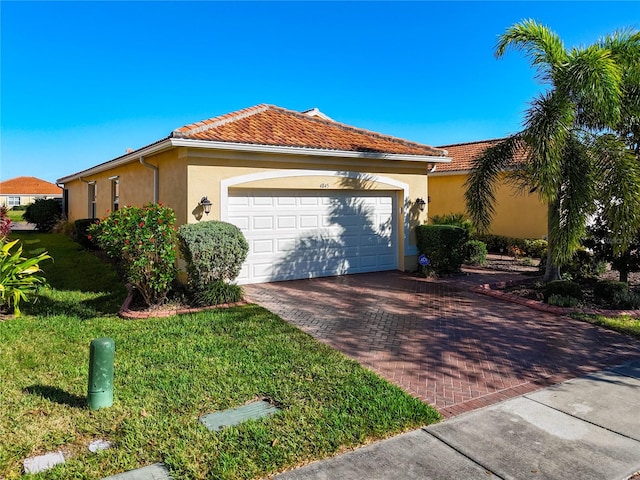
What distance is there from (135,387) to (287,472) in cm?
238

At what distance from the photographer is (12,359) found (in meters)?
5.83

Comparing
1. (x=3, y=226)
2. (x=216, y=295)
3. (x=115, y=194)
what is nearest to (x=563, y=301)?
(x=216, y=295)

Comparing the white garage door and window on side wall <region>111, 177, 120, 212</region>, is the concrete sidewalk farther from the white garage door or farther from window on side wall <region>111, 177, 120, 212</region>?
window on side wall <region>111, 177, 120, 212</region>

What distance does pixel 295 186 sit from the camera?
11.5m

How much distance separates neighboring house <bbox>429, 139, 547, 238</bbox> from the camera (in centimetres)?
1786

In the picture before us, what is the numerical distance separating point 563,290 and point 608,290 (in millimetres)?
981

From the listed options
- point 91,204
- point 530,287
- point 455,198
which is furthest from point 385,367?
point 91,204

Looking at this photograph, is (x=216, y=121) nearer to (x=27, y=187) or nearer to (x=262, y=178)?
(x=262, y=178)

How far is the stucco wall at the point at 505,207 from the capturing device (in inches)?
701

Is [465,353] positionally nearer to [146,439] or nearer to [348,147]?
[146,439]

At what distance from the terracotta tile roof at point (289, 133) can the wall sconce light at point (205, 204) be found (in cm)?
139

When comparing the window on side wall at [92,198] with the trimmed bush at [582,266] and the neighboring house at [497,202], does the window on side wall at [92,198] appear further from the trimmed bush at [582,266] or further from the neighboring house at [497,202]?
the trimmed bush at [582,266]

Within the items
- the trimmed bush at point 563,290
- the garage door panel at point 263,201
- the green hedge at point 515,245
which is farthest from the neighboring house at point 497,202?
the garage door panel at point 263,201

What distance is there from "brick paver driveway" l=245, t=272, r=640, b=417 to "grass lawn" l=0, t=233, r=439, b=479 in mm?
558
